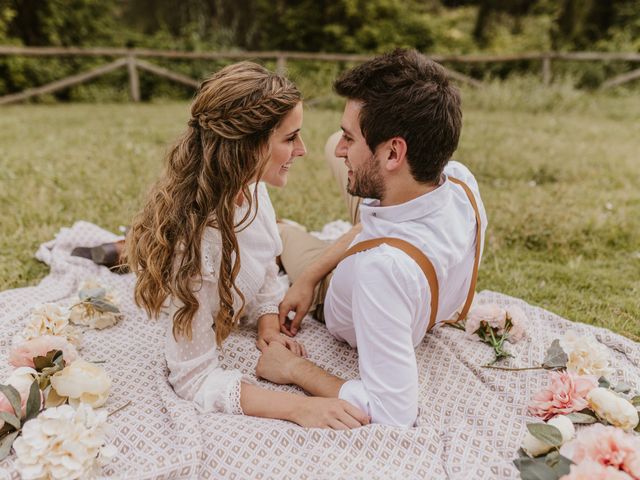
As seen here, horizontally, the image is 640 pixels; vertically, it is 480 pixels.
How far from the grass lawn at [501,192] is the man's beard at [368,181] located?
1013mm

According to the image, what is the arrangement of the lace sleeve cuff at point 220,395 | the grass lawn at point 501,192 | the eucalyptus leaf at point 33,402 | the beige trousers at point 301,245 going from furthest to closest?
1. the grass lawn at point 501,192
2. the beige trousers at point 301,245
3. the lace sleeve cuff at point 220,395
4. the eucalyptus leaf at point 33,402

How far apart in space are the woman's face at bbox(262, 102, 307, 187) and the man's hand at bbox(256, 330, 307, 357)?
745mm

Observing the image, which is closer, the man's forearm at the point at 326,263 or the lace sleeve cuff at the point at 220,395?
the lace sleeve cuff at the point at 220,395

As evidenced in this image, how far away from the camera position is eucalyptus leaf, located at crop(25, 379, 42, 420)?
6.52 feet

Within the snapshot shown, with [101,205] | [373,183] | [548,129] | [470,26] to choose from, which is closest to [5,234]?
[101,205]

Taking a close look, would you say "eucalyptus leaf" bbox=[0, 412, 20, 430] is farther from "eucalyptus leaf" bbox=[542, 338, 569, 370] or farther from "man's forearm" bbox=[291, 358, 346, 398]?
"eucalyptus leaf" bbox=[542, 338, 569, 370]

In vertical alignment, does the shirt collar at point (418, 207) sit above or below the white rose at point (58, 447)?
above

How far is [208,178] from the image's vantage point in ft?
7.00

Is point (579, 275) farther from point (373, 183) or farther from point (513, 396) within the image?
point (373, 183)

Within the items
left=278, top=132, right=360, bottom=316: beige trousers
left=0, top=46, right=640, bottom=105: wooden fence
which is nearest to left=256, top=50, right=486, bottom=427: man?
left=278, top=132, right=360, bottom=316: beige trousers

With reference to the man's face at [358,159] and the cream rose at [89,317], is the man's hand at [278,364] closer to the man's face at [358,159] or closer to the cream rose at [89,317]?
the man's face at [358,159]

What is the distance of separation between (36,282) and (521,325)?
292cm

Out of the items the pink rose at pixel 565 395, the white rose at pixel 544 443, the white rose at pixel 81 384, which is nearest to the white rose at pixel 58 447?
the white rose at pixel 81 384

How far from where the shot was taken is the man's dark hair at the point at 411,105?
2.10 m
